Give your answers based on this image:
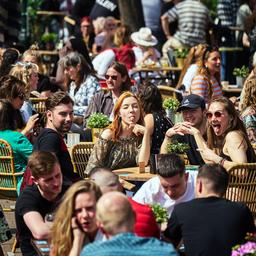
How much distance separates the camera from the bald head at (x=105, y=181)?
23.0 feet

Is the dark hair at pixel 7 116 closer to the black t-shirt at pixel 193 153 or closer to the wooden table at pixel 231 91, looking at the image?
the black t-shirt at pixel 193 153

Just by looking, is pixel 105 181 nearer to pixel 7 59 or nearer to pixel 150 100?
pixel 150 100

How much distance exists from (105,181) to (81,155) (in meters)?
3.11

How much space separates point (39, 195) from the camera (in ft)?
24.3

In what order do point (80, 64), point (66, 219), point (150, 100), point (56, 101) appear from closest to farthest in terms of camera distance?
point (66, 219) < point (56, 101) < point (150, 100) < point (80, 64)

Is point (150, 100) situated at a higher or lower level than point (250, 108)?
higher

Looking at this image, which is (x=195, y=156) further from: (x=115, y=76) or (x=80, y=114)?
(x=80, y=114)

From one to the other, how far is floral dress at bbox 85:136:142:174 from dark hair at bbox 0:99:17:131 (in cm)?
79

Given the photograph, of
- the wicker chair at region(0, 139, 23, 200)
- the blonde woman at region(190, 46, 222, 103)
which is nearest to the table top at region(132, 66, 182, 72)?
the blonde woman at region(190, 46, 222, 103)

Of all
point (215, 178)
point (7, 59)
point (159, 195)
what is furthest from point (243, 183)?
point (7, 59)

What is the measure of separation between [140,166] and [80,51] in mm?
6483

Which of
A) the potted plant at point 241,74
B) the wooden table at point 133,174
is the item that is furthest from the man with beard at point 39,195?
the potted plant at point 241,74

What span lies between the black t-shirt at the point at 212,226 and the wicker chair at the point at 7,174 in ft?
10.7

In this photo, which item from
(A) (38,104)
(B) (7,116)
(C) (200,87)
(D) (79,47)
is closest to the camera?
(B) (7,116)
